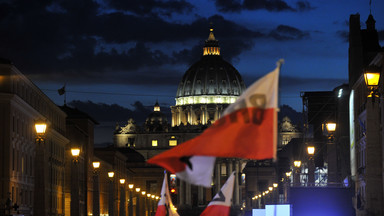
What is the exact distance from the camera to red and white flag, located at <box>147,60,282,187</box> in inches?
487

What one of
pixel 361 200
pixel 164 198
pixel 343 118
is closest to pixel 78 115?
pixel 343 118

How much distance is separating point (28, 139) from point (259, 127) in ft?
161

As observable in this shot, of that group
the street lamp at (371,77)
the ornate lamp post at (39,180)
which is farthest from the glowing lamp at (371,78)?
the ornate lamp post at (39,180)

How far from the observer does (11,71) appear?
51.7m

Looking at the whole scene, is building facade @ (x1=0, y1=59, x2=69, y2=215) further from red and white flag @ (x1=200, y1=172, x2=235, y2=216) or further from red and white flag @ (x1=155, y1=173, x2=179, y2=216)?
red and white flag @ (x1=200, y1=172, x2=235, y2=216)

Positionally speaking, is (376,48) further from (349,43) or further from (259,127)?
(259,127)

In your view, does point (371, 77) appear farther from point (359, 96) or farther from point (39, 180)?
point (359, 96)

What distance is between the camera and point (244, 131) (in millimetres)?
12500

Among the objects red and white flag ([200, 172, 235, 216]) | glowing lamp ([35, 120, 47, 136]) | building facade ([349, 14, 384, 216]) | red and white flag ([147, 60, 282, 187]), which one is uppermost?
building facade ([349, 14, 384, 216])

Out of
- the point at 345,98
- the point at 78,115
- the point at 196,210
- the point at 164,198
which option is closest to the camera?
the point at 164,198

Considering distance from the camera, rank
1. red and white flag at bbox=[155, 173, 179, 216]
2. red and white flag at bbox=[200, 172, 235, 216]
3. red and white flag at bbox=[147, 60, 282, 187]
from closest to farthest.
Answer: red and white flag at bbox=[147, 60, 282, 187]
red and white flag at bbox=[200, 172, 235, 216]
red and white flag at bbox=[155, 173, 179, 216]

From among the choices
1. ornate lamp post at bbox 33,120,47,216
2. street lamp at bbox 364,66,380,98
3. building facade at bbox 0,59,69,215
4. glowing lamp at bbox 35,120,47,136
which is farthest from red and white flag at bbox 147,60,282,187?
building facade at bbox 0,59,69,215

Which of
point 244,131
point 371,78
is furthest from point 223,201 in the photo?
point 371,78

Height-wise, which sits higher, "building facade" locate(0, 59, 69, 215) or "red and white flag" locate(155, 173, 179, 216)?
"building facade" locate(0, 59, 69, 215)
